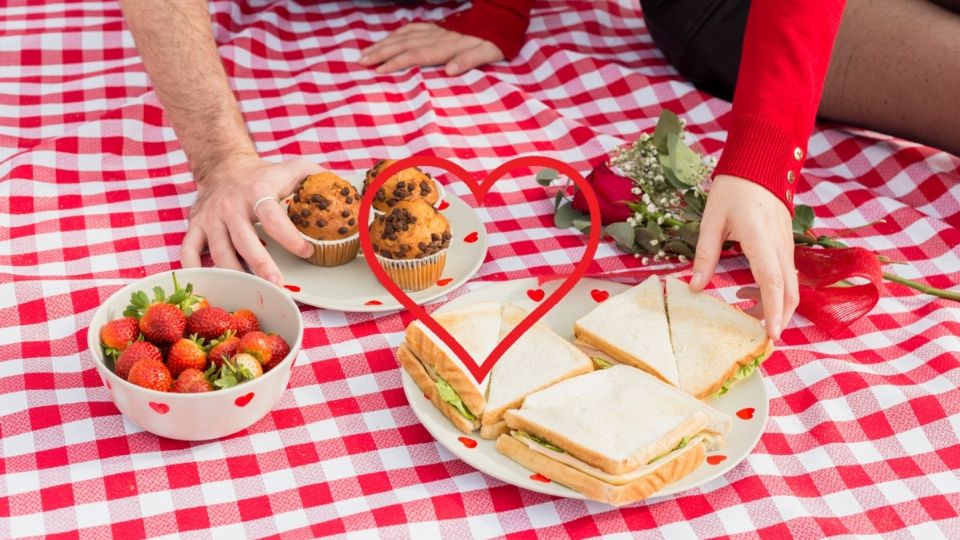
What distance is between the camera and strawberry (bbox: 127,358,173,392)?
123cm

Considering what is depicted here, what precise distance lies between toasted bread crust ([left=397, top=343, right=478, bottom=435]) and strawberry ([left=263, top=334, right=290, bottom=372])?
0.52 ft

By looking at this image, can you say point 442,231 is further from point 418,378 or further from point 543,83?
point 543,83

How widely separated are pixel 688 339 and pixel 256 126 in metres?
1.13

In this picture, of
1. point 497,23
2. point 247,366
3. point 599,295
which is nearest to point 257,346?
point 247,366

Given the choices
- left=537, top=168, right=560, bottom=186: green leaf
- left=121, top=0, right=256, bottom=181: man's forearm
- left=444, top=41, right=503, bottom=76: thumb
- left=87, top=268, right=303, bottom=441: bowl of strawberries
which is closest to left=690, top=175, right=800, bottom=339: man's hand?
left=537, top=168, right=560, bottom=186: green leaf

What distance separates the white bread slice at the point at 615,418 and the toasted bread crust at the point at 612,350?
27 millimetres

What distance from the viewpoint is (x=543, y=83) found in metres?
2.44

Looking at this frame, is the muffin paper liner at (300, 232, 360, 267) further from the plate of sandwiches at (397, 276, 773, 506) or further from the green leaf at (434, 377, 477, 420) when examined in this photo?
the green leaf at (434, 377, 477, 420)

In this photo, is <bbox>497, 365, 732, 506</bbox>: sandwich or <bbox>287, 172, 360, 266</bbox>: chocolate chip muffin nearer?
<bbox>497, 365, 732, 506</bbox>: sandwich

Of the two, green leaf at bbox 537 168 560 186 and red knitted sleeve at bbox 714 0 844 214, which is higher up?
red knitted sleeve at bbox 714 0 844 214

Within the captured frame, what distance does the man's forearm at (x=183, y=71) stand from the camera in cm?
181

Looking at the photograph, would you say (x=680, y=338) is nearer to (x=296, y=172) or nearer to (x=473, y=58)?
(x=296, y=172)

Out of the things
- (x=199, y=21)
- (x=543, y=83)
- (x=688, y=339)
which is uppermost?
(x=199, y=21)

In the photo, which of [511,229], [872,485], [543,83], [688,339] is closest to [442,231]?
[511,229]
